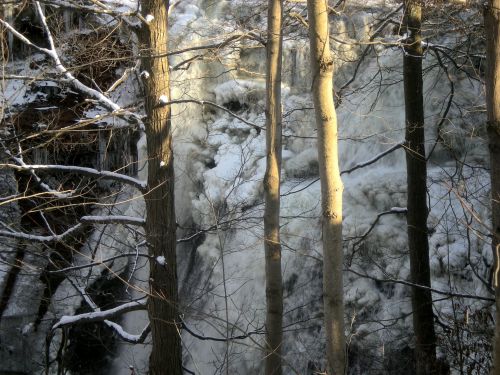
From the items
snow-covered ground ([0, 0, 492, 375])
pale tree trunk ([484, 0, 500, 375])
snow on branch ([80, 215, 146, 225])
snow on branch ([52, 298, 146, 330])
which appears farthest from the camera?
snow-covered ground ([0, 0, 492, 375])

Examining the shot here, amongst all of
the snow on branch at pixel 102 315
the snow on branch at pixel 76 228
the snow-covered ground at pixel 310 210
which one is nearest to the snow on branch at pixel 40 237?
the snow on branch at pixel 76 228

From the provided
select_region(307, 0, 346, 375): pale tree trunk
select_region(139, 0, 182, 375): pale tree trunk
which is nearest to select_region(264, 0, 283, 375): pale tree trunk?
select_region(139, 0, 182, 375): pale tree trunk

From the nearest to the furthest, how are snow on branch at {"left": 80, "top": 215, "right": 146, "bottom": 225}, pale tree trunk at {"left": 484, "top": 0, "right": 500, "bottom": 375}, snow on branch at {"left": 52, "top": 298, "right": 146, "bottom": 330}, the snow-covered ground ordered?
pale tree trunk at {"left": 484, "top": 0, "right": 500, "bottom": 375}
snow on branch at {"left": 80, "top": 215, "right": 146, "bottom": 225}
snow on branch at {"left": 52, "top": 298, "right": 146, "bottom": 330}
the snow-covered ground

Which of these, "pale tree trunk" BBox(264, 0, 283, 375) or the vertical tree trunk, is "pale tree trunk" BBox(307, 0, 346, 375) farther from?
the vertical tree trunk

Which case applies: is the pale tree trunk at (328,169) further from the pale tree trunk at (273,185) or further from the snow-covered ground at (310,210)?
the pale tree trunk at (273,185)

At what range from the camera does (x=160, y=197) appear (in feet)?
21.4

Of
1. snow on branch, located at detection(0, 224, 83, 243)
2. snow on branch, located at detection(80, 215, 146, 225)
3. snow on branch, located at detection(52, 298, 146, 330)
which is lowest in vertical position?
snow on branch, located at detection(52, 298, 146, 330)

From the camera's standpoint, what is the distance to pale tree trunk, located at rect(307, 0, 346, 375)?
14.7 feet

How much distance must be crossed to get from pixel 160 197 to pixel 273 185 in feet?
3.95

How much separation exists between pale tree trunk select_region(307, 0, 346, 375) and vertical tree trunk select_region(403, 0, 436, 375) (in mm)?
2386

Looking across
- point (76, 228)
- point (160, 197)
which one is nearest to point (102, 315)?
point (76, 228)

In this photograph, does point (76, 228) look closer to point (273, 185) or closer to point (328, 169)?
point (273, 185)

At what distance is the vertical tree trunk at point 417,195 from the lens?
667 cm

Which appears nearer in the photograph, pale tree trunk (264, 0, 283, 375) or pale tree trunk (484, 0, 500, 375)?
pale tree trunk (484, 0, 500, 375)
